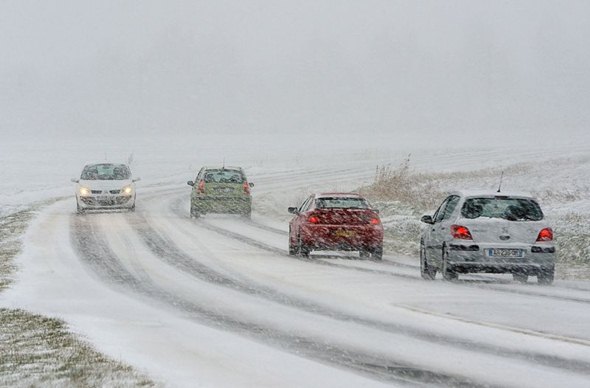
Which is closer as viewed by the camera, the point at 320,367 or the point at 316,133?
the point at 320,367

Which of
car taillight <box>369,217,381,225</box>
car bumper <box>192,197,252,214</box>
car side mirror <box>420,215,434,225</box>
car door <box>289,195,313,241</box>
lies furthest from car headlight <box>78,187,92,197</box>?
car side mirror <box>420,215,434,225</box>

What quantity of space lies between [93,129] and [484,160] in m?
116

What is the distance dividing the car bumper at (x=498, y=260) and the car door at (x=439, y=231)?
1.48 ft

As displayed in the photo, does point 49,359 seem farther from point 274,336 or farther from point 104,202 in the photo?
point 104,202

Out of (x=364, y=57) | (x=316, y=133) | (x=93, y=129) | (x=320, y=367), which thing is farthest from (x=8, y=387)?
(x=364, y=57)

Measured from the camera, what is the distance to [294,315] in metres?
13.3

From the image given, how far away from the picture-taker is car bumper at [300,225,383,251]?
21.7 metres

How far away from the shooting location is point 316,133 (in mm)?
157000

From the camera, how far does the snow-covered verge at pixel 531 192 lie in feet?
71.5

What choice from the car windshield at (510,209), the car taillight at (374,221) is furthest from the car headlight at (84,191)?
the car windshield at (510,209)

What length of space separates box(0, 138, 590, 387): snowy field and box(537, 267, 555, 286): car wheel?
32 cm

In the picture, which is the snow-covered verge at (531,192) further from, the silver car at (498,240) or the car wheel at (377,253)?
the silver car at (498,240)

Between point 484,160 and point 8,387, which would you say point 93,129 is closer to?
point 484,160

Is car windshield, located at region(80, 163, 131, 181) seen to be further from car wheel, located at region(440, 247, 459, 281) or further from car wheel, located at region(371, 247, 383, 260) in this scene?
car wheel, located at region(440, 247, 459, 281)
